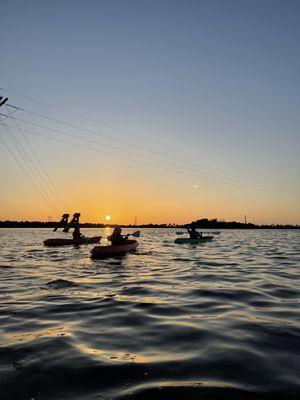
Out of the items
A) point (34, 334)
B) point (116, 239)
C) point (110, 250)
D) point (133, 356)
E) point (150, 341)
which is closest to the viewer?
point (133, 356)

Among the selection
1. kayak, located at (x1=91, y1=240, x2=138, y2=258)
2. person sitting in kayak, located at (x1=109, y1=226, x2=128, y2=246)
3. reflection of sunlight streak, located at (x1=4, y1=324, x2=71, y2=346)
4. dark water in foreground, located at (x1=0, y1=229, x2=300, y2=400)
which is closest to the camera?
dark water in foreground, located at (x1=0, y1=229, x2=300, y2=400)

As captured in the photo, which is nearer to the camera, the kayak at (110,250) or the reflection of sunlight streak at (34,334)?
the reflection of sunlight streak at (34,334)

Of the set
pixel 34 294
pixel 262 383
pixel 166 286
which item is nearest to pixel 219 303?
pixel 166 286

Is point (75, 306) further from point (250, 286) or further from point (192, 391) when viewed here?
point (250, 286)

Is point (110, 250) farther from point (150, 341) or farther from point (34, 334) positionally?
point (150, 341)

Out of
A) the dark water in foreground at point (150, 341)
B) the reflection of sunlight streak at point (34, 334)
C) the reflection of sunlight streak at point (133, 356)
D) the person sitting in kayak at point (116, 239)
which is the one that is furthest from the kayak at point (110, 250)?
the reflection of sunlight streak at point (133, 356)

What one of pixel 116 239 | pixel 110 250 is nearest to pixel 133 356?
pixel 110 250

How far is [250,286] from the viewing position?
42.4ft

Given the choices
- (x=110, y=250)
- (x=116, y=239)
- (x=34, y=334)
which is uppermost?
(x=116, y=239)

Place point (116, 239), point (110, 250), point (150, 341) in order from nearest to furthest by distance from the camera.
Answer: point (150, 341) → point (110, 250) → point (116, 239)

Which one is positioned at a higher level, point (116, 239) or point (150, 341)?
point (116, 239)

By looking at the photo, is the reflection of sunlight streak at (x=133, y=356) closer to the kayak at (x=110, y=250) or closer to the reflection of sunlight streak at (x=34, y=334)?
the reflection of sunlight streak at (x=34, y=334)

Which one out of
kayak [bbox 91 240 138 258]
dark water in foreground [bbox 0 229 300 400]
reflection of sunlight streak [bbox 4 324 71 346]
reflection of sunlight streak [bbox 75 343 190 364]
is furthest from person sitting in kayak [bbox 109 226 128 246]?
reflection of sunlight streak [bbox 75 343 190 364]

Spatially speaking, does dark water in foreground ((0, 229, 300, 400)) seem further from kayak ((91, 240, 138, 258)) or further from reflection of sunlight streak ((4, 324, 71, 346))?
kayak ((91, 240, 138, 258))
